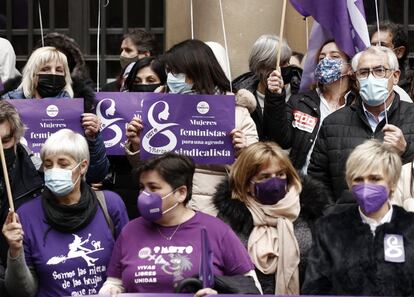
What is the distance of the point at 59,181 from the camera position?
348 inches

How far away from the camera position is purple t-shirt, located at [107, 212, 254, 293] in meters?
8.34

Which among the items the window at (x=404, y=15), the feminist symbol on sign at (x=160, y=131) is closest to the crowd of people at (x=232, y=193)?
the feminist symbol on sign at (x=160, y=131)

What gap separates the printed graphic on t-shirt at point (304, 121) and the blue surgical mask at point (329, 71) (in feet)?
0.84

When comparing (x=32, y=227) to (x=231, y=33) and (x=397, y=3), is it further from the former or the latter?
(x=397, y=3)

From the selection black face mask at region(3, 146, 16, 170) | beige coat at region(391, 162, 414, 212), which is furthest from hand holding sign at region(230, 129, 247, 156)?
black face mask at region(3, 146, 16, 170)

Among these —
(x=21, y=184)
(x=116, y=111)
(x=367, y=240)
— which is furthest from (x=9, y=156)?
(x=367, y=240)

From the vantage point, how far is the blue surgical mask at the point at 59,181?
8852mm

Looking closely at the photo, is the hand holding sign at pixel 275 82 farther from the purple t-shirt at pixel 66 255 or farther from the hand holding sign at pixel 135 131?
the purple t-shirt at pixel 66 255

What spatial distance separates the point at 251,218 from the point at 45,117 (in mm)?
1737

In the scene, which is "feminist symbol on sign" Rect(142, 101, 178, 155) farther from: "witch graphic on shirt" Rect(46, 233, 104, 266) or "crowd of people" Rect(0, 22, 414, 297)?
"witch graphic on shirt" Rect(46, 233, 104, 266)

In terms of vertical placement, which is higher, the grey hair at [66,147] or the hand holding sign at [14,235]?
the grey hair at [66,147]

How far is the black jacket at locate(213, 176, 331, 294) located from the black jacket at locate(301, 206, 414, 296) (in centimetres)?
56

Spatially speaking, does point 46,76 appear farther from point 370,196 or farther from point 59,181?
point 370,196

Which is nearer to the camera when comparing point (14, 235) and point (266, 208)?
point (14, 235)
